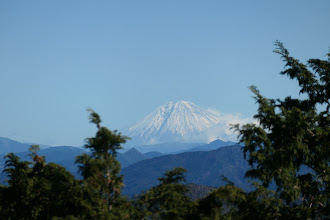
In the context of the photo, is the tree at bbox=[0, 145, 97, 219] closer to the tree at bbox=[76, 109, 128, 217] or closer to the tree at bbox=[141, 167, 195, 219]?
the tree at bbox=[76, 109, 128, 217]

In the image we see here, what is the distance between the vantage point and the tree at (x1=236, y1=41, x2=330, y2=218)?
1747 cm

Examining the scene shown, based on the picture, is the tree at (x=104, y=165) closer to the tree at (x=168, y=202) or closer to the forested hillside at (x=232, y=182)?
the forested hillside at (x=232, y=182)

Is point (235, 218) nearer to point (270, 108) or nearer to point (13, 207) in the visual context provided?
point (270, 108)

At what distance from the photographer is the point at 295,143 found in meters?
17.7

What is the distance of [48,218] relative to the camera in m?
16.6

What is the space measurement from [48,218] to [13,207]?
6.32 metres

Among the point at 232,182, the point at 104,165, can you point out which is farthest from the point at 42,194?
the point at 232,182

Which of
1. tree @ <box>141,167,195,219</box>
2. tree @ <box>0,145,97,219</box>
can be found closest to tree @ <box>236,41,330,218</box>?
tree @ <box>141,167,195,219</box>

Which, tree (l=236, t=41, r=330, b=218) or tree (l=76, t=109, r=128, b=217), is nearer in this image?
tree (l=76, t=109, r=128, b=217)

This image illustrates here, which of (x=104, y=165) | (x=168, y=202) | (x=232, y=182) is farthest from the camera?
(x=232, y=182)

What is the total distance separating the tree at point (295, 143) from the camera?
57.3ft

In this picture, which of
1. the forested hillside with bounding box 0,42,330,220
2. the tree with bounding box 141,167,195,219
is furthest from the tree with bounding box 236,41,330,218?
the tree with bounding box 141,167,195,219

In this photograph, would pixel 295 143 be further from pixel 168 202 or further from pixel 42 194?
pixel 42 194

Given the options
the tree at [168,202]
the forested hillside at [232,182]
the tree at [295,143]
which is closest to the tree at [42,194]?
the forested hillside at [232,182]
